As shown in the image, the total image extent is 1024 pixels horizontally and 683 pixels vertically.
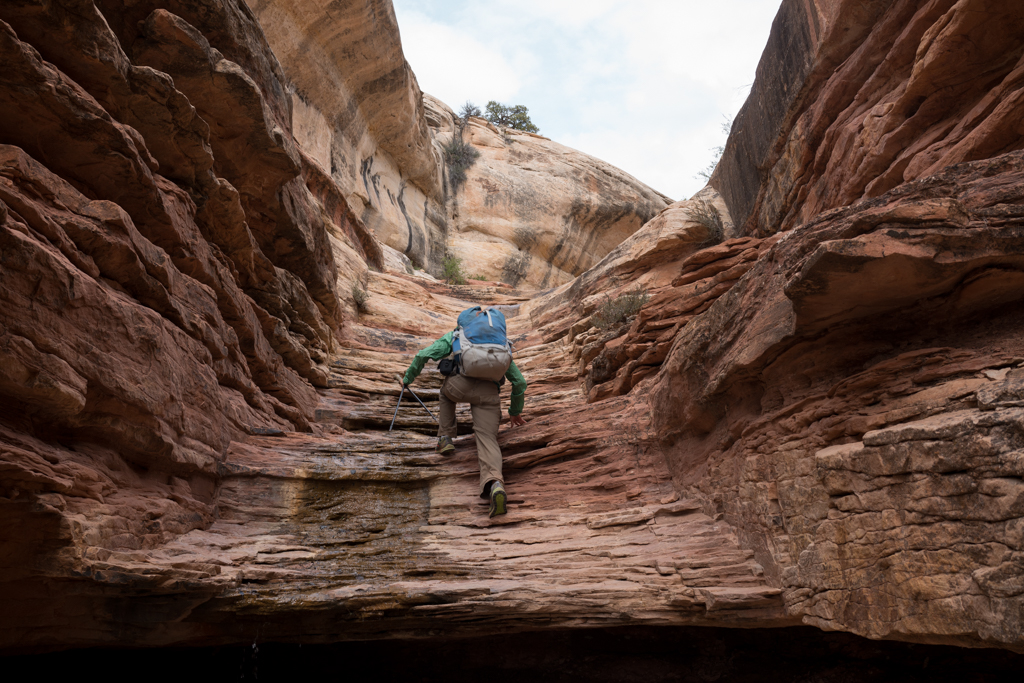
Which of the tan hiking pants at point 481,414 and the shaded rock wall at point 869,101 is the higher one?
the shaded rock wall at point 869,101

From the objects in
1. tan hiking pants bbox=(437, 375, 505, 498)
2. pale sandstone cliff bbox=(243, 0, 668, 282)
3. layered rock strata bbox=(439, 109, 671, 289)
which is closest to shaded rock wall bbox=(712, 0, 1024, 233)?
tan hiking pants bbox=(437, 375, 505, 498)

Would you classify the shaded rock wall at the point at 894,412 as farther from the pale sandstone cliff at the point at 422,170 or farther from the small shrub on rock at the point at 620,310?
the pale sandstone cliff at the point at 422,170

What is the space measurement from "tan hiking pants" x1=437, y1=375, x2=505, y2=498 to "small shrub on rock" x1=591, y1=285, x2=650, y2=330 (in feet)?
11.6

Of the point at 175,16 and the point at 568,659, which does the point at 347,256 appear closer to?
the point at 175,16

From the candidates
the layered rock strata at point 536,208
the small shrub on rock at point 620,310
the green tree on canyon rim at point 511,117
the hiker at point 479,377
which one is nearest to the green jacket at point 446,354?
the hiker at point 479,377

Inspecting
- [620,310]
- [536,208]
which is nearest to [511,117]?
[536,208]

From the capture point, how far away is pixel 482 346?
7.22 m

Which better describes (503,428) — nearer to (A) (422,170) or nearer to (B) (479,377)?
(B) (479,377)

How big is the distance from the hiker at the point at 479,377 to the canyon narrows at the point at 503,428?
0.43 m

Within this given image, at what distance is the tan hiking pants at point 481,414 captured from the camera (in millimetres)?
6730

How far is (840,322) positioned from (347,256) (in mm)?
12227

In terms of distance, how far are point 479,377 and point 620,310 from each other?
3963mm

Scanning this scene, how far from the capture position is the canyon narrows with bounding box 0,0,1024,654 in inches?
160

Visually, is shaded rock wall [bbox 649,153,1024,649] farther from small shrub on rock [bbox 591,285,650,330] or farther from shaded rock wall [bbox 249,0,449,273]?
shaded rock wall [bbox 249,0,449,273]
